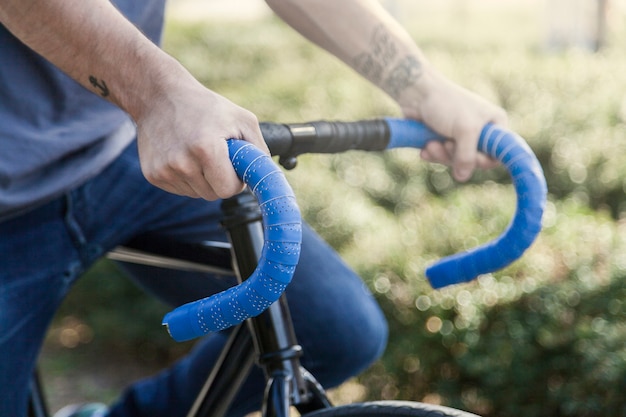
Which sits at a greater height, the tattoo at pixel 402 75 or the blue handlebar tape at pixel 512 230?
the tattoo at pixel 402 75

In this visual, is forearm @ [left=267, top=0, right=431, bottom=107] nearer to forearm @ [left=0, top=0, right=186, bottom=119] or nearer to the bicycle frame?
the bicycle frame

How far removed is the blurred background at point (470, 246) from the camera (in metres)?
3.04

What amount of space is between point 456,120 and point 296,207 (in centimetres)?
59

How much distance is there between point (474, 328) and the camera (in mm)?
3117

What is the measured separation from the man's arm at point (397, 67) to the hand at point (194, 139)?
0.54 m

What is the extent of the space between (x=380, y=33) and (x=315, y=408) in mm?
747

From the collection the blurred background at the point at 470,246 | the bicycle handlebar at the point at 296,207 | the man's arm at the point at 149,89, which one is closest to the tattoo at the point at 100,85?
the man's arm at the point at 149,89

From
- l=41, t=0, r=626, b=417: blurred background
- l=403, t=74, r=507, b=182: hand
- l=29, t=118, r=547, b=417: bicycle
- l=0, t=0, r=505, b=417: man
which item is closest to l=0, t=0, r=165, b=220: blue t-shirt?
l=0, t=0, r=505, b=417: man

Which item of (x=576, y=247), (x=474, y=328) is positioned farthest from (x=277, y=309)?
(x=576, y=247)

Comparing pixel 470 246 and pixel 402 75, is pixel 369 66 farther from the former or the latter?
pixel 470 246

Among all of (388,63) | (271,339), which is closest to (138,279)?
(271,339)

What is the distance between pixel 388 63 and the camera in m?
1.78

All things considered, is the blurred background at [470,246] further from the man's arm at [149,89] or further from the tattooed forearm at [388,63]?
the man's arm at [149,89]

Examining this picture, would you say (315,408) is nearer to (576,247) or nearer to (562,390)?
(562,390)
